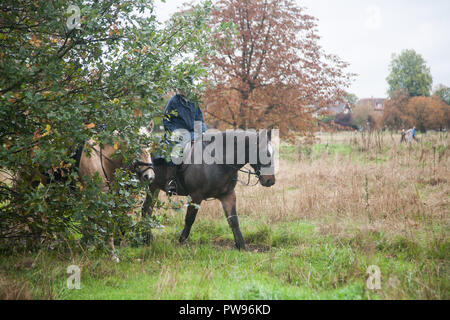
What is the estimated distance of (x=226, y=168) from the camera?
5824 mm

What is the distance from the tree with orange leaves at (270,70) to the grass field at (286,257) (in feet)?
10.1

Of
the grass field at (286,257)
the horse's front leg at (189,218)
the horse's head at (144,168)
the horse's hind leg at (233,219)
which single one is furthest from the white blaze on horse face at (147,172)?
the horse's hind leg at (233,219)

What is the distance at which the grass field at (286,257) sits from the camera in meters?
3.66

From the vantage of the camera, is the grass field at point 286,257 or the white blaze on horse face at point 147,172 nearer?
the grass field at point 286,257

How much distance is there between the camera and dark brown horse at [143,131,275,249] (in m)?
5.64

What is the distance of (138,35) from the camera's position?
3895mm

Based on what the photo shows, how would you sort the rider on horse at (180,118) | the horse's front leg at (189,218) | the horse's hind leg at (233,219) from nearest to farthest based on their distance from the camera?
1. the horse's hind leg at (233,219)
2. the horse's front leg at (189,218)
3. the rider on horse at (180,118)

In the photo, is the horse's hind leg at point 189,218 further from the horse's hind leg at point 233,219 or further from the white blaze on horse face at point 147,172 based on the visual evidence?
the white blaze on horse face at point 147,172

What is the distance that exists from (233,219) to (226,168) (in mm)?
905

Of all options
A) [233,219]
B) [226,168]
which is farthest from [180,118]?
[233,219]

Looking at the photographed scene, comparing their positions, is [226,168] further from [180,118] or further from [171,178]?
[180,118]
